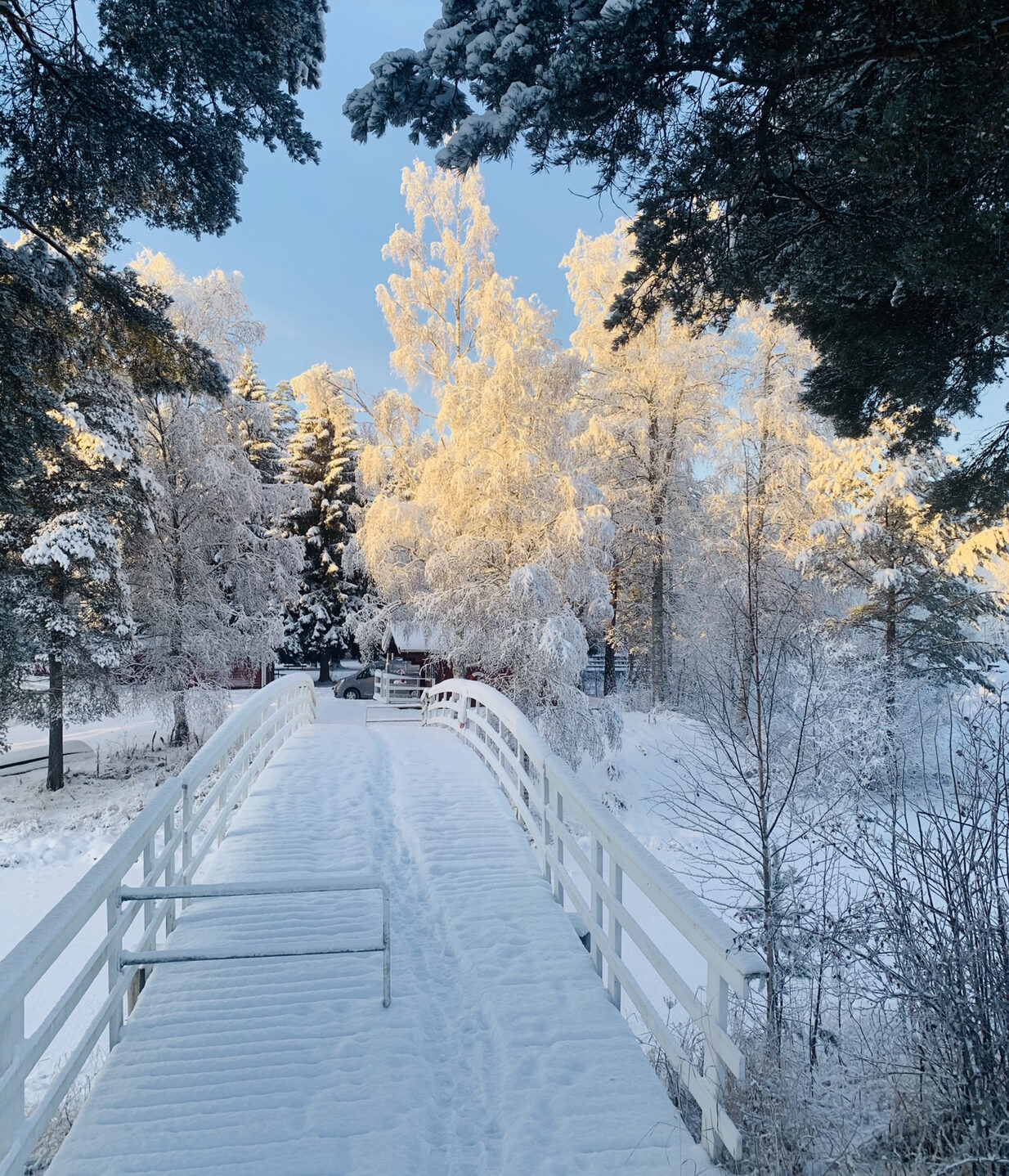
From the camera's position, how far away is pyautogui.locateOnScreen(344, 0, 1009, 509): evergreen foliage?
280 cm

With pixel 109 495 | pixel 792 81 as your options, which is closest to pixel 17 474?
pixel 792 81

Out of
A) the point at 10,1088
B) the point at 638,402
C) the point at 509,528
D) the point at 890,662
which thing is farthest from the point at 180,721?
the point at 10,1088

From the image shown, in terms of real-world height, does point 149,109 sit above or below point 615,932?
above

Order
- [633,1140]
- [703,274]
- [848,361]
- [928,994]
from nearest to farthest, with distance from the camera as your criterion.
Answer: [633,1140]
[928,994]
[703,274]
[848,361]

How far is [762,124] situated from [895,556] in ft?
41.4

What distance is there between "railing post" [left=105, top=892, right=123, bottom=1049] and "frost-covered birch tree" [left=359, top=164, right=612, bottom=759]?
8.43m

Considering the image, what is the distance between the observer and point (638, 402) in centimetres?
1655

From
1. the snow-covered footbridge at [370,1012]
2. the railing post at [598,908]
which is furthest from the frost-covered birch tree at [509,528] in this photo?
the railing post at [598,908]

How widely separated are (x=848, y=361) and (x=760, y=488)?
10.9m

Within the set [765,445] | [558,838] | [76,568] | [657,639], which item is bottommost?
[558,838]

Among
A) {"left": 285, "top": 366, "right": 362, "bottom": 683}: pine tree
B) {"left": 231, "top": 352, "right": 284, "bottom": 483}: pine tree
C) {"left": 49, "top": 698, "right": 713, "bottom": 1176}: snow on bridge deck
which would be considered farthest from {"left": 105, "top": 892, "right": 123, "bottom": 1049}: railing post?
{"left": 285, "top": 366, "right": 362, "bottom": 683}: pine tree

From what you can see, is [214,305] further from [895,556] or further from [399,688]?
[895,556]

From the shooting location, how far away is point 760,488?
15523mm

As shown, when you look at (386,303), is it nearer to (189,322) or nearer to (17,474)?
(189,322)
